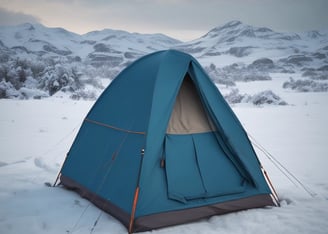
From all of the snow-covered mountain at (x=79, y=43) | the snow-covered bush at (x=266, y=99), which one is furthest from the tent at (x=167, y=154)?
the snow-covered mountain at (x=79, y=43)

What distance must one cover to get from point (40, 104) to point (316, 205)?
12.6m

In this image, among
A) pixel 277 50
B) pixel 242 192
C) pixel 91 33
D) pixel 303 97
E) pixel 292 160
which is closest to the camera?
pixel 242 192

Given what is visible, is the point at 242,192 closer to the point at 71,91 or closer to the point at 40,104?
the point at 40,104

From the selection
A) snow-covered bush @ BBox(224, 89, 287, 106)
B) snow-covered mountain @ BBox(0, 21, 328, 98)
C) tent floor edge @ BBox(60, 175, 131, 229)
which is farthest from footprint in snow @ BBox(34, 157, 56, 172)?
snow-covered mountain @ BBox(0, 21, 328, 98)

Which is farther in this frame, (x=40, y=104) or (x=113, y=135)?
(x=40, y=104)

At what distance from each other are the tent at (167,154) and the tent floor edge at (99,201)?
0.04 ft

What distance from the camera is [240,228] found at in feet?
13.3

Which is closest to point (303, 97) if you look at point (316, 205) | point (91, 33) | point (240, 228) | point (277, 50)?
point (316, 205)

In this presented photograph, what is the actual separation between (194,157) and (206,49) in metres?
97.1

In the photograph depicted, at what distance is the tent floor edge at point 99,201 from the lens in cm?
398

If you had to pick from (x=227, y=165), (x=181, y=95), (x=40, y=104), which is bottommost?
(x=40, y=104)

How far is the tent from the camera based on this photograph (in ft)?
13.3

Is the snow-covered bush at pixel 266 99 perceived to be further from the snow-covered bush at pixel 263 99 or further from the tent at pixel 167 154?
the tent at pixel 167 154

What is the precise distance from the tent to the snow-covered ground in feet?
0.63
